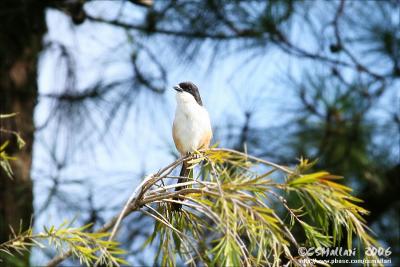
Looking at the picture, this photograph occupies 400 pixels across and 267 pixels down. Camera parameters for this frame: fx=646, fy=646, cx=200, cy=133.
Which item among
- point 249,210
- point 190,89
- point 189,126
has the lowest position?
point 249,210

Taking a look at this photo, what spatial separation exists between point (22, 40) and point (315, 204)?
2769 mm

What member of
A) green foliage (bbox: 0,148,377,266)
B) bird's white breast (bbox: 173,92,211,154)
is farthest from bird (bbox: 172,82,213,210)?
green foliage (bbox: 0,148,377,266)

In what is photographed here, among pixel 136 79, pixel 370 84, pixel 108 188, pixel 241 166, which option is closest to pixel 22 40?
pixel 136 79

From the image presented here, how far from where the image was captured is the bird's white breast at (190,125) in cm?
269

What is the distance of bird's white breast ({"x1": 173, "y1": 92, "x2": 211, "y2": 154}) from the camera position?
106 inches

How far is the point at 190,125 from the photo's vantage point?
8.87ft

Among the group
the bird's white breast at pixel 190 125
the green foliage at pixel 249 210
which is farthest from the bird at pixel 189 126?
the green foliage at pixel 249 210

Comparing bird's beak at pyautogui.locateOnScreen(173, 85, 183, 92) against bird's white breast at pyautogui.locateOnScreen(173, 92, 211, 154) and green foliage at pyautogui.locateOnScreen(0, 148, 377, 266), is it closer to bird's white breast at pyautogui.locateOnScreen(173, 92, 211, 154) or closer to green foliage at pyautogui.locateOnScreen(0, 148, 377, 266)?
bird's white breast at pyautogui.locateOnScreen(173, 92, 211, 154)

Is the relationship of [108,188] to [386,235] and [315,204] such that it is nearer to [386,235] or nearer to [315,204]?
[386,235]

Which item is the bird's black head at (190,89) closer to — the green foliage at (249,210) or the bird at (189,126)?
the bird at (189,126)

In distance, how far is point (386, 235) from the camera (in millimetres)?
4535

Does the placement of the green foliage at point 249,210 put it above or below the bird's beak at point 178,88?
below

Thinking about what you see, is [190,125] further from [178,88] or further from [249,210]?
[249,210]

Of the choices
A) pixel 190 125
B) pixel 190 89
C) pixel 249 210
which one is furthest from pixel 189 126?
pixel 249 210
